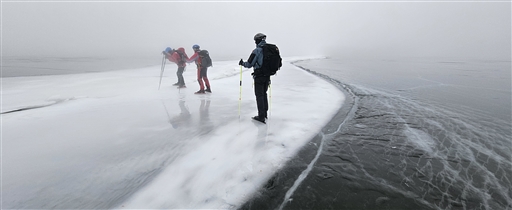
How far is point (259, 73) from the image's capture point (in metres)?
5.07

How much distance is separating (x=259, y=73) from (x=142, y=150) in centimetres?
275

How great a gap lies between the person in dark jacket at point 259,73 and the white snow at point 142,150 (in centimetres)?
39

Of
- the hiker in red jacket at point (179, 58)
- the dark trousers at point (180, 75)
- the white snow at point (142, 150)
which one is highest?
the hiker in red jacket at point (179, 58)

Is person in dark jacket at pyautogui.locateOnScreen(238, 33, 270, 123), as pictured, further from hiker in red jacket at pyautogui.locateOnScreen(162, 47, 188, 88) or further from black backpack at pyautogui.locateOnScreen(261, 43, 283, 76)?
hiker in red jacket at pyautogui.locateOnScreen(162, 47, 188, 88)

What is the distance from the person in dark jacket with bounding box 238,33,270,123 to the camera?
489 cm

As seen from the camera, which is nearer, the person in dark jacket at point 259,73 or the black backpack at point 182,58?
the person in dark jacket at point 259,73

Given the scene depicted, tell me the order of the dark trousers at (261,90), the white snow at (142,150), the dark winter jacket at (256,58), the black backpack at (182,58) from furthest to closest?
the black backpack at (182,58) → the dark trousers at (261,90) → the dark winter jacket at (256,58) → the white snow at (142,150)

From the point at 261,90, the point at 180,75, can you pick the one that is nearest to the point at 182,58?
the point at 180,75

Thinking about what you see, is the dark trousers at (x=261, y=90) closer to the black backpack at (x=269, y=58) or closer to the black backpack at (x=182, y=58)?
the black backpack at (x=269, y=58)

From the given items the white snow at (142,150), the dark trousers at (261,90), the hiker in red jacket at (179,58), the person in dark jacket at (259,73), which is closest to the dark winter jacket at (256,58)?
the person in dark jacket at (259,73)

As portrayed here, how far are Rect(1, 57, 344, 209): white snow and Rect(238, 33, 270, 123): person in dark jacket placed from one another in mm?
390

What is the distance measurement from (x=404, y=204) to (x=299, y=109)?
4.06m

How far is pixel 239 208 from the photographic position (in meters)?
2.58

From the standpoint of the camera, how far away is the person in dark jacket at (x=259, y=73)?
4.89 m
